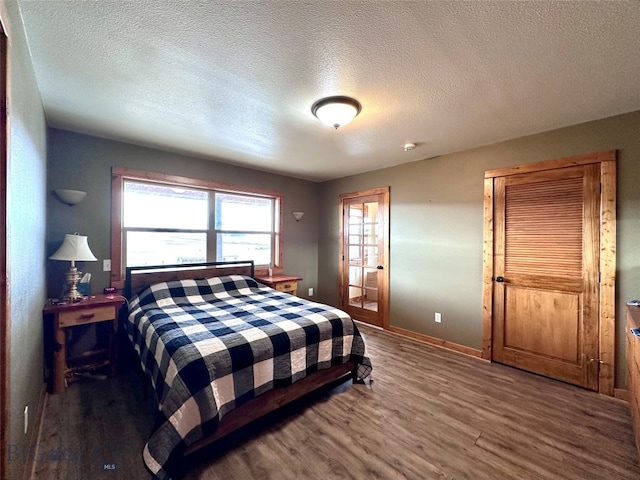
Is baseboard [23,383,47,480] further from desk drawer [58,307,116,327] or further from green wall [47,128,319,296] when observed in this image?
green wall [47,128,319,296]

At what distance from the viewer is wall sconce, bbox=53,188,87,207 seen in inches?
104

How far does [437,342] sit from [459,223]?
5.00 ft

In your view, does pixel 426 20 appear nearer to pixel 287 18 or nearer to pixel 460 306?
pixel 287 18

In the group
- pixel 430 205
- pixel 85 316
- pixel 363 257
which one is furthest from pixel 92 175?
pixel 430 205

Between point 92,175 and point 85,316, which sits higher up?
point 92,175

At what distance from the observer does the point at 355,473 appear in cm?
159

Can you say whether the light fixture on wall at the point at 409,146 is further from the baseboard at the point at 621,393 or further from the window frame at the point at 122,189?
the baseboard at the point at 621,393

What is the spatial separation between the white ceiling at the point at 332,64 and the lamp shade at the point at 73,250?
1.12 metres

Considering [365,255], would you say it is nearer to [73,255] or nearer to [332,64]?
[332,64]

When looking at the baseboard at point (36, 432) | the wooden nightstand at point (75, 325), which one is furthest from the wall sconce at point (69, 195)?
the baseboard at point (36, 432)

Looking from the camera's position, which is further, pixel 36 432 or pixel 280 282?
pixel 280 282

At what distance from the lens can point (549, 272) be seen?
2693mm

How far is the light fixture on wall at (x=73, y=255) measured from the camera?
8.17ft

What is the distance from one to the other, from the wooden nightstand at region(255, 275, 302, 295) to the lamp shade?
2059mm
